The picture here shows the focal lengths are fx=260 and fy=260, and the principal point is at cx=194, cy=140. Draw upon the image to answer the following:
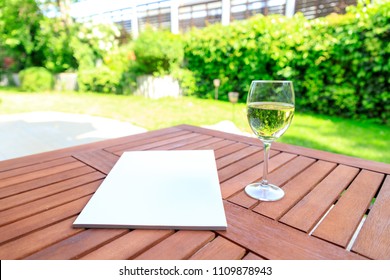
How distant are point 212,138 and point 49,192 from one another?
677 millimetres

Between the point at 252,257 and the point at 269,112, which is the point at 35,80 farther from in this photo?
the point at 252,257

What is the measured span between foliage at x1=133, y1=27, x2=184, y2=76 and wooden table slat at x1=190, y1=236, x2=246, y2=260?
557 cm

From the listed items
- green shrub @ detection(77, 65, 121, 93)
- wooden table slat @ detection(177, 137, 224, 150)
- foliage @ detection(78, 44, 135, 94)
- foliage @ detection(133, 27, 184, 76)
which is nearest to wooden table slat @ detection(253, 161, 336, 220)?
wooden table slat @ detection(177, 137, 224, 150)

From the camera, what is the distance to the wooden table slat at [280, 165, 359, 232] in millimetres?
523

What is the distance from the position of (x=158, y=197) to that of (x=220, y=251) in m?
0.22

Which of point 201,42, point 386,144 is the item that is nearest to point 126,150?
point 386,144

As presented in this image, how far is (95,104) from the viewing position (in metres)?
5.14

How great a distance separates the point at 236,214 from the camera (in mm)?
547

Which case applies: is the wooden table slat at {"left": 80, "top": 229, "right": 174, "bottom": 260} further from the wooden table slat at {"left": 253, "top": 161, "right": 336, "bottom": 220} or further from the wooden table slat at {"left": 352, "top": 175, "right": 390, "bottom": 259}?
the wooden table slat at {"left": 352, "top": 175, "right": 390, "bottom": 259}

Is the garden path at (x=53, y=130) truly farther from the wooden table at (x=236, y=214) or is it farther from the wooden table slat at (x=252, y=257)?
the wooden table slat at (x=252, y=257)

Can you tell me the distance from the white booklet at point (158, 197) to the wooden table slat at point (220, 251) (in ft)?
0.14

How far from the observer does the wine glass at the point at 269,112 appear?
0.61 meters

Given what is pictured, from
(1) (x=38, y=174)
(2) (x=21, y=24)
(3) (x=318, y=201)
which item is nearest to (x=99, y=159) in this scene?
(1) (x=38, y=174)
